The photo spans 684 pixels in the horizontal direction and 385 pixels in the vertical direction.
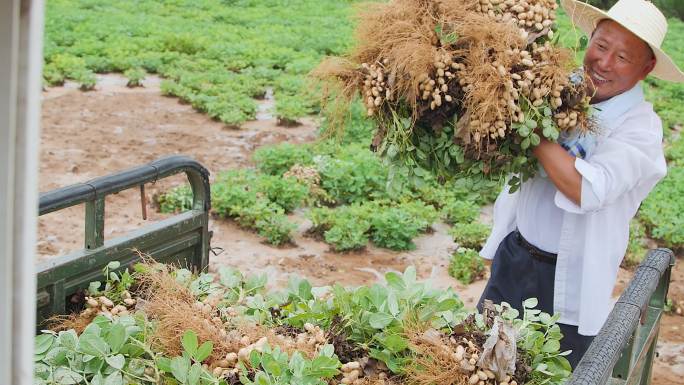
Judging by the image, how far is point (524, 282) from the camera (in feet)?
10.7

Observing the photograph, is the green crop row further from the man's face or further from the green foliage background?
the man's face

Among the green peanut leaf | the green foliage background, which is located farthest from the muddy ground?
the green peanut leaf

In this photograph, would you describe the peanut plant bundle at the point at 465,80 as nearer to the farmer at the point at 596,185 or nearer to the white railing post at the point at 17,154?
the farmer at the point at 596,185

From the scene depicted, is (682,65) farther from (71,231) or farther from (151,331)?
(151,331)

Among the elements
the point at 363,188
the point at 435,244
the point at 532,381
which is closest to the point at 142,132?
the point at 363,188

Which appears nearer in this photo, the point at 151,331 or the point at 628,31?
the point at 151,331

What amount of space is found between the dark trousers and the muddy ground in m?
2.04

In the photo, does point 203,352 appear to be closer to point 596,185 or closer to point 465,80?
point 465,80

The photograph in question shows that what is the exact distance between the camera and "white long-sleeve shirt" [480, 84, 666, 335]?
2.83 meters

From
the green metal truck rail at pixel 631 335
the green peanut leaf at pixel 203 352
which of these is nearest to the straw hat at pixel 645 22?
the green metal truck rail at pixel 631 335

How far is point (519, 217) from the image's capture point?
10.6 feet

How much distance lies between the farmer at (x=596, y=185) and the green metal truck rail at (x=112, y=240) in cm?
118

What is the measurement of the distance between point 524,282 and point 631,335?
1102 mm

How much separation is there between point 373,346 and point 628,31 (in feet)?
4.74
